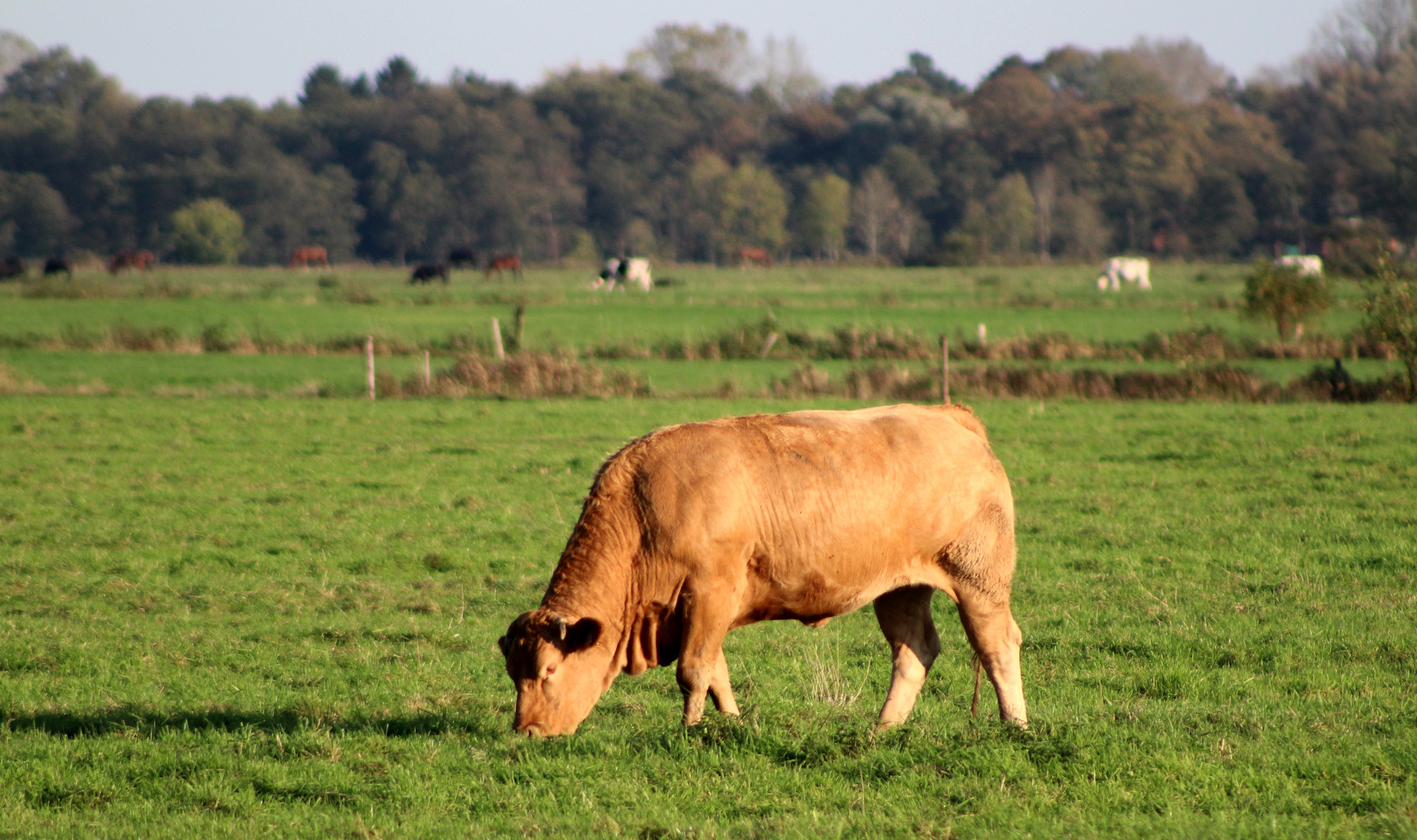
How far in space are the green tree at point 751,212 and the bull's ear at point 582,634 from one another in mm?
107422

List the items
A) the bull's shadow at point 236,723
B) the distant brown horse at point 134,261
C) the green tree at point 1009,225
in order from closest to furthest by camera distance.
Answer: the bull's shadow at point 236,723, the distant brown horse at point 134,261, the green tree at point 1009,225

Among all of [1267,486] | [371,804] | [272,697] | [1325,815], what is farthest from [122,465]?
[1325,815]

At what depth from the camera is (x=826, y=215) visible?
364 ft

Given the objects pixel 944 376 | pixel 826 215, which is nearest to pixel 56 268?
pixel 826 215

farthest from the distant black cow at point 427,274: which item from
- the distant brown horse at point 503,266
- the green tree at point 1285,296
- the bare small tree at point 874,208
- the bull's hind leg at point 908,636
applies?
the bull's hind leg at point 908,636

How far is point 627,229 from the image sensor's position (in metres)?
116

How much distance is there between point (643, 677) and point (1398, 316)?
22.4m

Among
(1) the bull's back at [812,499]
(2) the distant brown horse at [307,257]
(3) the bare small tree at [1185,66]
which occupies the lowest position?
(1) the bull's back at [812,499]

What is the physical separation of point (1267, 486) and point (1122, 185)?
98.8 meters

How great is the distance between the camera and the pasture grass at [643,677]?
5.64 metres

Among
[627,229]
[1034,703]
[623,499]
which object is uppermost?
[627,229]

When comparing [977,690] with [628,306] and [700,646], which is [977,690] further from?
[628,306]

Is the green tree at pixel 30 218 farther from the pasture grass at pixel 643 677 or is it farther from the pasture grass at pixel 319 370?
the pasture grass at pixel 643 677

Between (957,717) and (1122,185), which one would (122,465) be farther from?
(1122,185)
